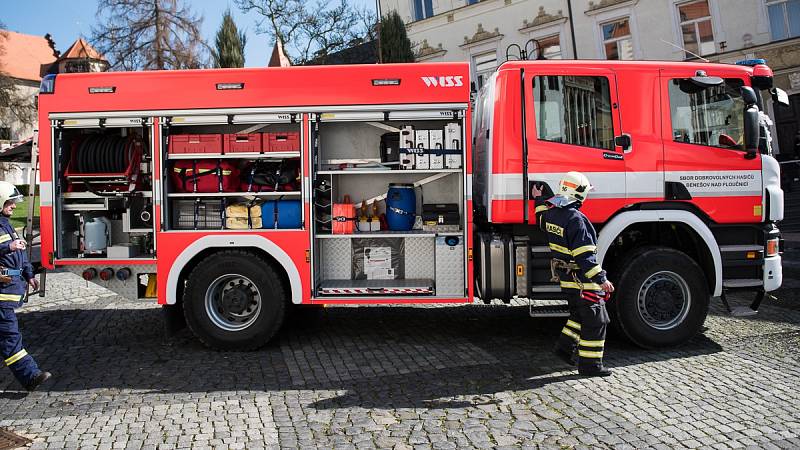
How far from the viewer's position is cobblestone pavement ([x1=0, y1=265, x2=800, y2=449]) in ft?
14.8

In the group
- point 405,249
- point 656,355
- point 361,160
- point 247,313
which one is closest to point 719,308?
point 656,355

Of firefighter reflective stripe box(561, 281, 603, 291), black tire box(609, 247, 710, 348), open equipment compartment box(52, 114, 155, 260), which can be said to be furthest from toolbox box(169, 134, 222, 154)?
black tire box(609, 247, 710, 348)

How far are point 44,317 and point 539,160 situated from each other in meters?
6.73

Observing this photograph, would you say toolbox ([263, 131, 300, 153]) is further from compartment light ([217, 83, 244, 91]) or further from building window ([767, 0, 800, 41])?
building window ([767, 0, 800, 41])

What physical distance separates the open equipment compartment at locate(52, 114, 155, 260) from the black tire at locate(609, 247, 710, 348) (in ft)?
15.4

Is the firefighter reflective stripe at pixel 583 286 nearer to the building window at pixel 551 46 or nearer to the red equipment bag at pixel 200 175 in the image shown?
the red equipment bag at pixel 200 175

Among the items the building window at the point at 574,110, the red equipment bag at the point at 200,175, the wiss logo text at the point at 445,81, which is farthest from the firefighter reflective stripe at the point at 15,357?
the building window at the point at 574,110

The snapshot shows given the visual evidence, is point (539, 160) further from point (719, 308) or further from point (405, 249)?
point (719, 308)

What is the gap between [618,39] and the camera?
77.0 ft

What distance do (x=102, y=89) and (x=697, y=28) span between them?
65.3 ft

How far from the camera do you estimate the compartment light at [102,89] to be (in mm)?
6652

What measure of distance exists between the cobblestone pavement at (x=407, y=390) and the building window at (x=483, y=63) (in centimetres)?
2038

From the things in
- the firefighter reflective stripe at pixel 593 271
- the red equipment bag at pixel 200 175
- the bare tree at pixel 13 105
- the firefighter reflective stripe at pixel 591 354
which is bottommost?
the firefighter reflective stripe at pixel 591 354

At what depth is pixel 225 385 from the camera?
5.70 metres
